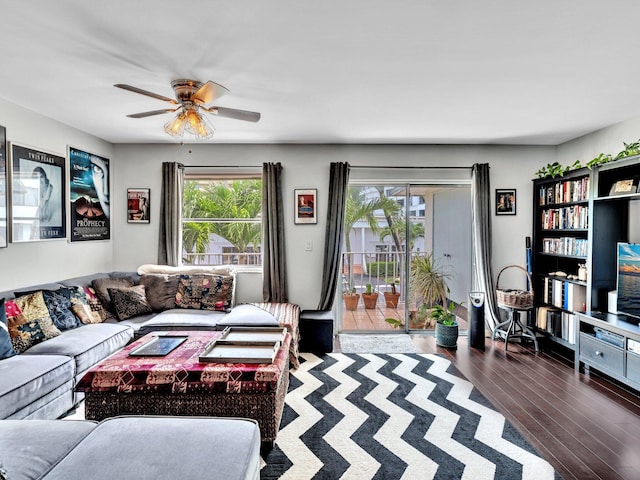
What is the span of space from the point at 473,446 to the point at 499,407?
0.65 meters

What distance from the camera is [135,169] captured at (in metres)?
4.48

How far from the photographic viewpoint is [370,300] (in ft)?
15.9

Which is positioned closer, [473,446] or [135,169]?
[473,446]

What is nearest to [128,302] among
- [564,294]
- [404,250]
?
[404,250]

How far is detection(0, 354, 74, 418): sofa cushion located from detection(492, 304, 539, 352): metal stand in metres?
4.22

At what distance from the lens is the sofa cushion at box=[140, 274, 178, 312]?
3.88 metres

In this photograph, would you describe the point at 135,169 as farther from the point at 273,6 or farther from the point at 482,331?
the point at 482,331

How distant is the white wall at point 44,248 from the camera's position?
9.98 feet

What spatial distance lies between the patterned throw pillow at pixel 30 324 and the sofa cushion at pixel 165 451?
1577 mm

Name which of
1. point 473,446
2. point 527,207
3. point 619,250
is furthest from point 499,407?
point 527,207

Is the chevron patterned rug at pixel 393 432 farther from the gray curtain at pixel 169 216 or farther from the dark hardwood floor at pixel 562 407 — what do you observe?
the gray curtain at pixel 169 216

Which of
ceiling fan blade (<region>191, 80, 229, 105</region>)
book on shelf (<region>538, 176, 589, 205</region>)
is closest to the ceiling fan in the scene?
ceiling fan blade (<region>191, 80, 229, 105</region>)

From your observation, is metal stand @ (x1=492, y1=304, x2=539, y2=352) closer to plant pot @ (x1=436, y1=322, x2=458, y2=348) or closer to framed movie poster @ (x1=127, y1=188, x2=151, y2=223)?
plant pot @ (x1=436, y1=322, x2=458, y2=348)

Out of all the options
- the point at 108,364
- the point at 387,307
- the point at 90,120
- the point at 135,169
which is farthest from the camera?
the point at 387,307
